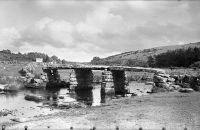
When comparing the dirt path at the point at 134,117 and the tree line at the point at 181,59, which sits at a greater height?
the tree line at the point at 181,59

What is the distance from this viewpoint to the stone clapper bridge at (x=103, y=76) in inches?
4038

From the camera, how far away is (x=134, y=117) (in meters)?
51.9

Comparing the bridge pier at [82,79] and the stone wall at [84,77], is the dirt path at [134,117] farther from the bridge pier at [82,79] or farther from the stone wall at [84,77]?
the stone wall at [84,77]

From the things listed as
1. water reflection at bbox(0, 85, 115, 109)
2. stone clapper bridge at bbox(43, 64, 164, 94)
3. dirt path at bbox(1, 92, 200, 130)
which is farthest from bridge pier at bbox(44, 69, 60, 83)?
dirt path at bbox(1, 92, 200, 130)

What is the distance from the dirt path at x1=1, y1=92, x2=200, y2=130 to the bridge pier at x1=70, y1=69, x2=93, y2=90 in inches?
2320

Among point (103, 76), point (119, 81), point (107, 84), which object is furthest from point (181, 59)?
point (107, 84)

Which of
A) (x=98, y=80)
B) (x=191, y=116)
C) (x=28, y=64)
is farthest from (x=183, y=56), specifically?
(x=191, y=116)

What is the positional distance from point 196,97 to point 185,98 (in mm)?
2723

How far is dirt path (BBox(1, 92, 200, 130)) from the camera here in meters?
45.4

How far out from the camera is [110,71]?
107 m

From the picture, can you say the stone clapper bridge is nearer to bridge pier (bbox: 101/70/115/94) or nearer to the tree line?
bridge pier (bbox: 101/70/115/94)

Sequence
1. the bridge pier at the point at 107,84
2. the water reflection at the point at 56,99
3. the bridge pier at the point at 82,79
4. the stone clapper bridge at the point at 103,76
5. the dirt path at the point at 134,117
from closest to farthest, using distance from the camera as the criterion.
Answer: the dirt path at the point at 134,117 → the water reflection at the point at 56,99 → the bridge pier at the point at 107,84 → the stone clapper bridge at the point at 103,76 → the bridge pier at the point at 82,79

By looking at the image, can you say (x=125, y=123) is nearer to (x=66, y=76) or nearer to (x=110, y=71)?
(x=110, y=71)

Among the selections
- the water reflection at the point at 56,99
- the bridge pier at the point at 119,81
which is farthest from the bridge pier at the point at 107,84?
the bridge pier at the point at 119,81
